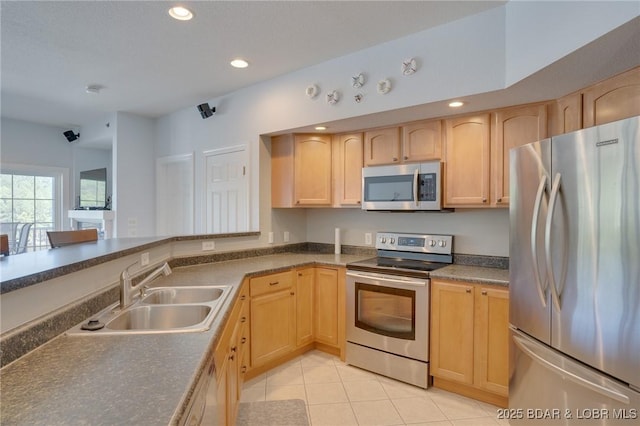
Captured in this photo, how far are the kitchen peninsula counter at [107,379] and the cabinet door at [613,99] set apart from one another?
7.78ft

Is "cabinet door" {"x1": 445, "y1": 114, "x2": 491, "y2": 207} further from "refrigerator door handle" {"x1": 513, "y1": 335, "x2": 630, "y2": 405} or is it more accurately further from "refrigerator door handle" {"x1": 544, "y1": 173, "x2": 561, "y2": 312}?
"refrigerator door handle" {"x1": 513, "y1": 335, "x2": 630, "y2": 405}

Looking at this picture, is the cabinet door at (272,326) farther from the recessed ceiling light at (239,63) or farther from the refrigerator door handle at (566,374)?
the recessed ceiling light at (239,63)

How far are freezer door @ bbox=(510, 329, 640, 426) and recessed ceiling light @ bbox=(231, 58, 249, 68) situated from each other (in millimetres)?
2959

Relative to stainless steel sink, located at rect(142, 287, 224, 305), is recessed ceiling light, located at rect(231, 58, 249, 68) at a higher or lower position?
higher

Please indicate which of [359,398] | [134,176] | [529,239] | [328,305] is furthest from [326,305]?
[134,176]

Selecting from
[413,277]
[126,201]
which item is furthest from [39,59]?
[413,277]

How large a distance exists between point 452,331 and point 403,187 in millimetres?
1228

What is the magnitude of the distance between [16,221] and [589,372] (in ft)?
22.4

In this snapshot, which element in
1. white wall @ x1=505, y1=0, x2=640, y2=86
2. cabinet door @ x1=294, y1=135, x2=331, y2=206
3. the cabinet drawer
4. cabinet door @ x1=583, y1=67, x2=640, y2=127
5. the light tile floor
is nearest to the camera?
white wall @ x1=505, y1=0, x2=640, y2=86

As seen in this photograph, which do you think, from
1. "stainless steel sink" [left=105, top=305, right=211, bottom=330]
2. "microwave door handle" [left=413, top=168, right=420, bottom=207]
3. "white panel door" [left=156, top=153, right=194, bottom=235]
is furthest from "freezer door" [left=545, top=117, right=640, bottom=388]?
"white panel door" [left=156, top=153, right=194, bottom=235]

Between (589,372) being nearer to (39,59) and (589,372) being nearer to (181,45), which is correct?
(181,45)

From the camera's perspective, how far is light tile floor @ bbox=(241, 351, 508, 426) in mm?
2289

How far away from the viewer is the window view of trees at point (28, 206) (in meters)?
5.00

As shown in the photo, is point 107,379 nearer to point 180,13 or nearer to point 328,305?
point 180,13
